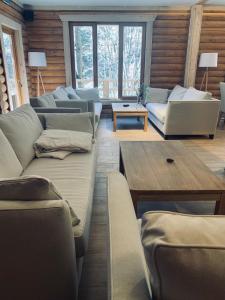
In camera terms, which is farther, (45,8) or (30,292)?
(45,8)

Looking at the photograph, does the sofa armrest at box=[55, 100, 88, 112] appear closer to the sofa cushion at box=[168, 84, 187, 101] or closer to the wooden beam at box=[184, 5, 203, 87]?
the sofa cushion at box=[168, 84, 187, 101]

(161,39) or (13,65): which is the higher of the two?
(161,39)

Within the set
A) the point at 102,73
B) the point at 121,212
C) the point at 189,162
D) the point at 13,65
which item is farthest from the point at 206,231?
the point at 102,73

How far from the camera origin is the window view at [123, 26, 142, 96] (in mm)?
5414

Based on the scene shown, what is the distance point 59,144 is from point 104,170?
0.86 m

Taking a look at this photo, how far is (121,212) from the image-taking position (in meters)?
1.01

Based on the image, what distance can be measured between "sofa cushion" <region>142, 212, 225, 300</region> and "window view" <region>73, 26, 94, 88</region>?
559cm

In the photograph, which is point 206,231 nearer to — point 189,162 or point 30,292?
point 30,292

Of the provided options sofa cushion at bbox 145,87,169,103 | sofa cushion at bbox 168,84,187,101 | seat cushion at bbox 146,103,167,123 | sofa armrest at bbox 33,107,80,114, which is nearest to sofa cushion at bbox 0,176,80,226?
sofa armrest at bbox 33,107,80,114

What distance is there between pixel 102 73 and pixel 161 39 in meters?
1.58

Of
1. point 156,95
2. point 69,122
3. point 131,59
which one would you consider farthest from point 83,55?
point 69,122

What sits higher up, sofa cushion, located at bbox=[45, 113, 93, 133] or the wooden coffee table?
sofa cushion, located at bbox=[45, 113, 93, 133]

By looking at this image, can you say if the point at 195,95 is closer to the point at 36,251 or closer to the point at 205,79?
the point at 205,79

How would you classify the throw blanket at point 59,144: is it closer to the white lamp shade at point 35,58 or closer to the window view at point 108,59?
the white lamp shade at point 35,58
